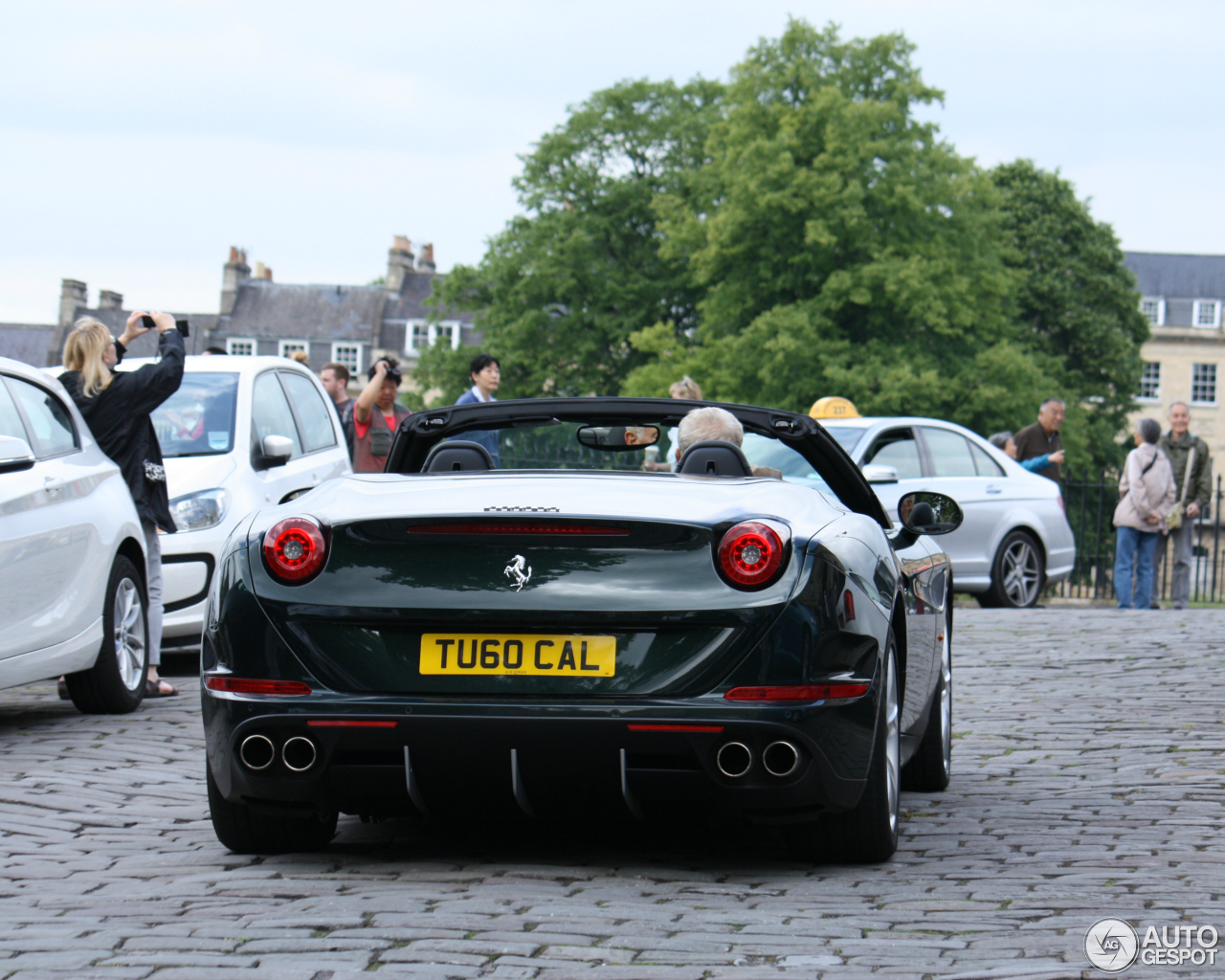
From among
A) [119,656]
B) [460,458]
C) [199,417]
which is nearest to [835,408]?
[199,417]

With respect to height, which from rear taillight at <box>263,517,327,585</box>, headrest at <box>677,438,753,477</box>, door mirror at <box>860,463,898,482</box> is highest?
headrest at <box>677,438,753,477</box>

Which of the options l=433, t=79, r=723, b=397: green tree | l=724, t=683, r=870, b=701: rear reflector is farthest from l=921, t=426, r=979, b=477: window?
l=433, t=79, r=723, b=397: green tree

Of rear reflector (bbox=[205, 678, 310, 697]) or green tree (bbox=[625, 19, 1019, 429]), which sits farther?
green tree (bbox=[625, 19, 1019, 429])

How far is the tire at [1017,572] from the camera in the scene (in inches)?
637

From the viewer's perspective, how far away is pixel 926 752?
6.16 m

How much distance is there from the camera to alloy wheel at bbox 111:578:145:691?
839 centimetres

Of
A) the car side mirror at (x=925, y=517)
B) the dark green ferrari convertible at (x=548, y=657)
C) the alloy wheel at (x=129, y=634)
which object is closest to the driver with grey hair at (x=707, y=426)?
the car side mirror at (x=925, y=517)

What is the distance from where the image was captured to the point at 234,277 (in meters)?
92.3

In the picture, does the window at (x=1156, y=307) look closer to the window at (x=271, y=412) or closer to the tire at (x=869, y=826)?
the window at (x=271, y=412)

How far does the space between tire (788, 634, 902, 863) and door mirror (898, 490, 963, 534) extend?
102 centimetres

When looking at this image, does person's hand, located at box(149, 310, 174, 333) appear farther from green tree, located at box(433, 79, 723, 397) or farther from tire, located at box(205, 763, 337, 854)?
green tree, located at box(433, 79, 723, 397)

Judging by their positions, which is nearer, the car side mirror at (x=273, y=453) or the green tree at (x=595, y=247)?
the car side mirror at (x=273, y=453)

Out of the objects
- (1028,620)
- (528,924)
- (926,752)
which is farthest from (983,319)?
(528,924)

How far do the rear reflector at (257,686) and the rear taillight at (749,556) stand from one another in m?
1.10
